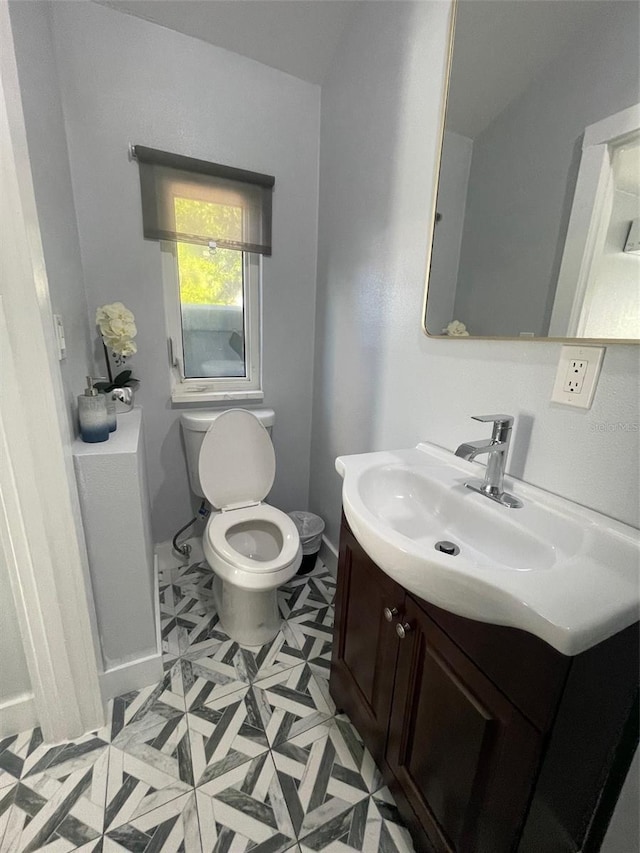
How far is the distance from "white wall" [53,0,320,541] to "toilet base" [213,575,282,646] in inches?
24.9

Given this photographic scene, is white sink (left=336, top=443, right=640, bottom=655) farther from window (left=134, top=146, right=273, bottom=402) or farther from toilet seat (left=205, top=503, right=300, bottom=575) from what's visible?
window (left=134, top=146, right=273, bottom=402)

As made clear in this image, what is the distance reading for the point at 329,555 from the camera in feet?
6.31

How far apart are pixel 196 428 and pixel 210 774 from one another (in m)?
1.23

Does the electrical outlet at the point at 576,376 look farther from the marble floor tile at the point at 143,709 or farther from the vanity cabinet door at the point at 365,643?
the marble floor tile at the point at 143,709

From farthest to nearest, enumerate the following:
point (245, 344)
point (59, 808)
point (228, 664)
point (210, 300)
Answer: point (245, 344), point (210, 300), point (228, 664), point (59, 808)

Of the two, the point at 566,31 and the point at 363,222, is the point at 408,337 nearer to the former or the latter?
the point at 363,222

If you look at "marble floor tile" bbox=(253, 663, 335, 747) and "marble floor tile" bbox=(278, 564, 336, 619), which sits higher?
"marble floor tile" bbox=(253, 663, 335, 747)

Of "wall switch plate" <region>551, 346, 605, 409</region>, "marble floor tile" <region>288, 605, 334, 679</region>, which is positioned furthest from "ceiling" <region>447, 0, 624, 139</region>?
"marble floor tile" <region>288, 605, 334, 679</region>

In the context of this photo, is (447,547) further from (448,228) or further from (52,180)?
(52,180)

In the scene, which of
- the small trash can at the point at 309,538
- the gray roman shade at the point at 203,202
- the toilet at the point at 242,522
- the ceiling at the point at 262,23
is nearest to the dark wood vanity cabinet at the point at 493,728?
the toilet at the point at 242,522

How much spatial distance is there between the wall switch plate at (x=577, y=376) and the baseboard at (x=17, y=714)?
1761 millimetres

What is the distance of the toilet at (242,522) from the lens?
4.33 ft

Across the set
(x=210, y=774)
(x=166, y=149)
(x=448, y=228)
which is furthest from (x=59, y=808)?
(x=166, y=149)

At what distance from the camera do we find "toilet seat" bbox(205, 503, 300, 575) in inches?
50.8
